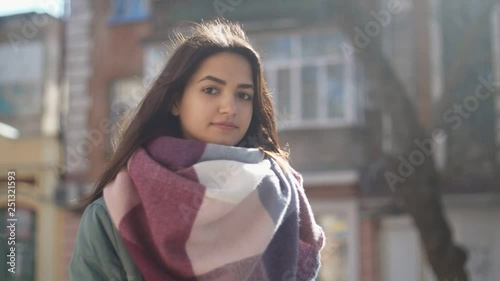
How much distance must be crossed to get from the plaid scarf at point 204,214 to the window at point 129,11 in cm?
1351

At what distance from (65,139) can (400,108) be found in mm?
9062

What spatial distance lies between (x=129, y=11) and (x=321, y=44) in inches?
160

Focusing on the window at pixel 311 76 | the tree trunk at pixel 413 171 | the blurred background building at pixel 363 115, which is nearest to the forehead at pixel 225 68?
the tree trunk at pixel 413 171

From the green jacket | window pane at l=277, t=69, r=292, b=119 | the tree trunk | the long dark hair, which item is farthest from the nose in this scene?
window pane at l=277, t=69, r=292, b=119

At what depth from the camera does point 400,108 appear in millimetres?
8312

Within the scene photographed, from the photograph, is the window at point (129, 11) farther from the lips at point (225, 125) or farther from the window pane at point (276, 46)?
the lips at point (225, 125)

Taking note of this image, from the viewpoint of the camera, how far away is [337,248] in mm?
13594

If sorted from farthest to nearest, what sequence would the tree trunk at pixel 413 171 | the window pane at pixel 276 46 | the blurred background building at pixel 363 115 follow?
1. the window pane at pixel 276 46
2. the blurred background building at pixel 363 115
3. the tree trunk at pixel 413 171

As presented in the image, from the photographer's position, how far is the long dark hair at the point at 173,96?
202 centimetres

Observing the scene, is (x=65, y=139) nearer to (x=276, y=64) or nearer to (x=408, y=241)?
(x=276, y=64)

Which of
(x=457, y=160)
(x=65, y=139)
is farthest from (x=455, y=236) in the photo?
(x=65, y=139)

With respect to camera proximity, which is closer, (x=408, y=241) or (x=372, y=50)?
(x=372, y=50)

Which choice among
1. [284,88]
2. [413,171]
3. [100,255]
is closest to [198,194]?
[100,255]

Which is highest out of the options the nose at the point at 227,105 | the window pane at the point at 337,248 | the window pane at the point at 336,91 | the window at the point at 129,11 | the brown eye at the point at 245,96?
the window at the point at 129,11
